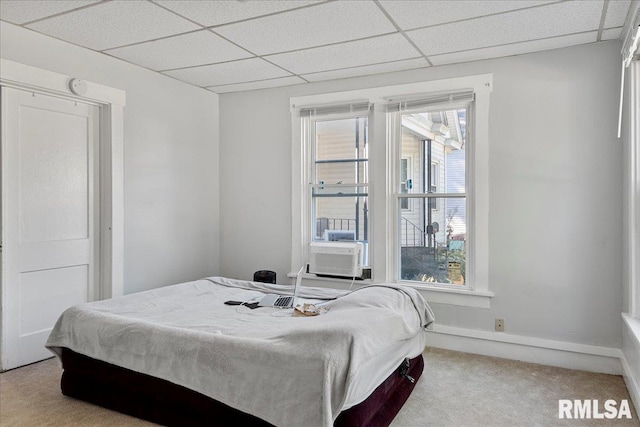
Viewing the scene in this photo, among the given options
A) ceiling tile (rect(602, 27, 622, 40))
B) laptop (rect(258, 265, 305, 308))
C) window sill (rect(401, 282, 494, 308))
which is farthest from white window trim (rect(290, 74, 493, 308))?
laptop (rect(258, 265, 305, 308))

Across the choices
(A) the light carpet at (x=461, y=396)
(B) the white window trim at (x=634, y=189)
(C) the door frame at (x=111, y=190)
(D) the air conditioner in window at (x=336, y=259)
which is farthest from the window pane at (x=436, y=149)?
(C) the door frame at (x=111, y=190)

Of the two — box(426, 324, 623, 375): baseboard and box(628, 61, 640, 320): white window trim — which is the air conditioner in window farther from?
box(628, 61, 640, 320): white window trim

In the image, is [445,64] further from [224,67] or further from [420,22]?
[224,67]

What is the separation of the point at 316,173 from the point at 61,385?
277cm

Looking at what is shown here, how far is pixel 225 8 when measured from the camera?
267cm

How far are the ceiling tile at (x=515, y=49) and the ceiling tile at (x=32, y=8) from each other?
8.55ft

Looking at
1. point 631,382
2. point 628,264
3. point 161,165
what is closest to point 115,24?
point 161,165

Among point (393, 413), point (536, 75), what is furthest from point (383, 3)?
point (393, 413)

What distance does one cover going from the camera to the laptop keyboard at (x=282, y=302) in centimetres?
293

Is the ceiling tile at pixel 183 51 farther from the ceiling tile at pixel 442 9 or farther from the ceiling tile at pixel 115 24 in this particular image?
the ceiling tile at pixel 442 9

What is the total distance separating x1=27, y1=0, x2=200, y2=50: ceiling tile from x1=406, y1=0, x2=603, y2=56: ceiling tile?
5.59ft

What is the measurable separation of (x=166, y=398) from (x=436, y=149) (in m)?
2.86

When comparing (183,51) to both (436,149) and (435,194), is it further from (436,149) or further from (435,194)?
(435,194)

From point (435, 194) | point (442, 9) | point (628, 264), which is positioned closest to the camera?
point (442, 9)
